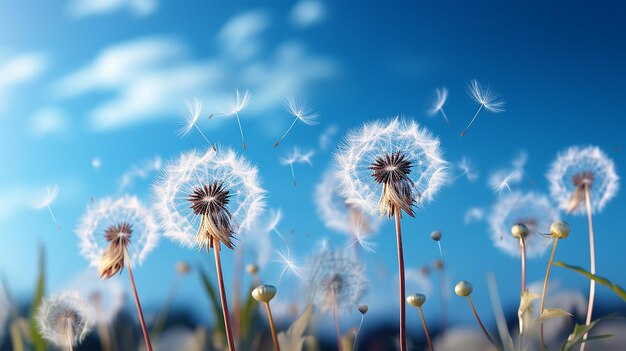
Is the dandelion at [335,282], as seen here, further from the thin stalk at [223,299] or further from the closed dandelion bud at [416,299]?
the thin stalk at [223,299]

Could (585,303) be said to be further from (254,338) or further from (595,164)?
(254,338)

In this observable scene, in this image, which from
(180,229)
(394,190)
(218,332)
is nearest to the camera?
(394,190)

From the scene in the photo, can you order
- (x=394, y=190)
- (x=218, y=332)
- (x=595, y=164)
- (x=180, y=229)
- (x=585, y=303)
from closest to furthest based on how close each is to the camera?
(x=394, y=190)
(x=180, y=229)
(x=585, y=303)
(x=218, y=332)
(x=595, y=164)

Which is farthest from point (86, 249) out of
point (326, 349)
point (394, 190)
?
point (394, 190)

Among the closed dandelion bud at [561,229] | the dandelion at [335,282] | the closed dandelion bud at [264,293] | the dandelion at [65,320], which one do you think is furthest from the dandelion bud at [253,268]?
the closed dandelion bud at [561,229]

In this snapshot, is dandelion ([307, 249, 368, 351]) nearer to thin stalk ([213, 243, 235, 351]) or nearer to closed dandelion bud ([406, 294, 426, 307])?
closed dandelion bud ([406, 294, 426, 307])

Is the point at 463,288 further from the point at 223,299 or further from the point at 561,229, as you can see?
the point at 223,299
